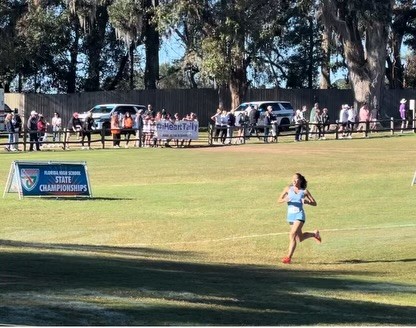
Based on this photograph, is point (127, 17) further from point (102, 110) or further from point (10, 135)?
point (10, 135)

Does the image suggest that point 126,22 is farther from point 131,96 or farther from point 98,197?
point 98,197

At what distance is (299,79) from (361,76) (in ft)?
44.6

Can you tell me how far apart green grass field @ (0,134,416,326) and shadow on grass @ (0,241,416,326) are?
3 centimetres

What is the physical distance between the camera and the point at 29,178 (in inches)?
1087

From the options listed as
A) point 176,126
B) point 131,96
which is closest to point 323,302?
point 176,126

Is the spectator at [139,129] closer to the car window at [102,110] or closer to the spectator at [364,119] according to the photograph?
the car window at [102,110]

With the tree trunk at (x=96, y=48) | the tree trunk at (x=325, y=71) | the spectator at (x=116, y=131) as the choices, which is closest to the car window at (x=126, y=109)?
the spectator at (x=116, y=131)

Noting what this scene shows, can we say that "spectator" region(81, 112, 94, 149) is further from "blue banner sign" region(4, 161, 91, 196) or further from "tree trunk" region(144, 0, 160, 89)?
"blue banner sign" region(4, 161, 91, 196)

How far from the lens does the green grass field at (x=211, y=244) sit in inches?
454

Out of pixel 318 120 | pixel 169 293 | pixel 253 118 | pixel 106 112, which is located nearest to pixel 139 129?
pixel 253 118

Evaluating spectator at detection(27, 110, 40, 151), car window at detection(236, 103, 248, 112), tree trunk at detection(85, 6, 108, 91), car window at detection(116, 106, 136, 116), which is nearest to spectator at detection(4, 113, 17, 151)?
spectator at detection(27, 110, 40, 151)

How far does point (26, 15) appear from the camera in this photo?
60.2 metres

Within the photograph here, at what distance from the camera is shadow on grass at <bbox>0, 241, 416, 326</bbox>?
34.4 feet

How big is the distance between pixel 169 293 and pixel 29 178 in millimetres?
15425
